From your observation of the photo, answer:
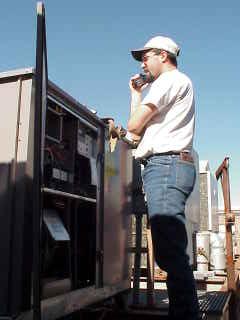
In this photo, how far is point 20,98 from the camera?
2404 millimetres

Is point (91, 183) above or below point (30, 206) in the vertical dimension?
above

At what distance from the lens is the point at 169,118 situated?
2.51m

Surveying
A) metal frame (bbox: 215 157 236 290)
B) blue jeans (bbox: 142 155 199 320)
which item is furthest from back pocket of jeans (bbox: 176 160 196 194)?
metal frame (bbox: 215 157 236 290)

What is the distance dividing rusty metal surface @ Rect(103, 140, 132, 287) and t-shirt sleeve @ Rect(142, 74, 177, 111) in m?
1.06

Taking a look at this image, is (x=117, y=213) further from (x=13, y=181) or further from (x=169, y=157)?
(x=13, y=181)

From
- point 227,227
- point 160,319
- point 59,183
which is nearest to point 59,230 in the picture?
point 59,183

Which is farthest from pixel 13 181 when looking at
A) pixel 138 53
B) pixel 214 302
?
pixel 214 302

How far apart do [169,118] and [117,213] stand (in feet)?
4.33

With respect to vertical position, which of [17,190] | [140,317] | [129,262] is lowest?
[140,317]

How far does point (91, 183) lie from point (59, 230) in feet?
1.98

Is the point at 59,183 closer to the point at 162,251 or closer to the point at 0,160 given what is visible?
the point at 0,160

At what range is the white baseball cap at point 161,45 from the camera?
8.72 feet

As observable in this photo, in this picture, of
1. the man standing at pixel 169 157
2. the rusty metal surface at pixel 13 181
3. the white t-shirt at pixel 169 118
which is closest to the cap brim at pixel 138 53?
the man standing at pixel 169 157

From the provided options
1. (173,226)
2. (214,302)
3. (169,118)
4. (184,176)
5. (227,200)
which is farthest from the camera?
(227,200)
